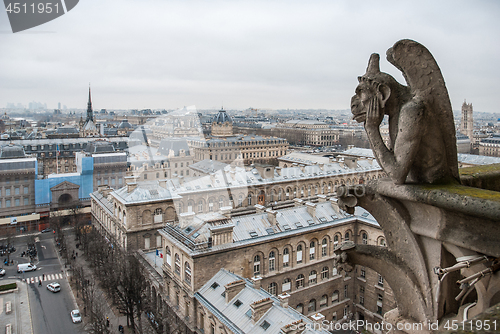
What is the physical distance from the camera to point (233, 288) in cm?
2394

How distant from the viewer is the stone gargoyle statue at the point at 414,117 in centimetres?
579

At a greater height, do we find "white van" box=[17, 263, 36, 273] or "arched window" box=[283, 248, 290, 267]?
"arched window" box=[283, 248, 290, 267]

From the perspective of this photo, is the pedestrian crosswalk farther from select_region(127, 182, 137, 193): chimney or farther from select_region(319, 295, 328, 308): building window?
select_region(319, 295, 328, 308): building window

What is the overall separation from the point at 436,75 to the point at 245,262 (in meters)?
25.5

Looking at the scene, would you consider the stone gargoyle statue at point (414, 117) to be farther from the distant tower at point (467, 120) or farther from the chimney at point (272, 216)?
the distant tower at point (467, 120)

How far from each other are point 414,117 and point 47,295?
44.7m

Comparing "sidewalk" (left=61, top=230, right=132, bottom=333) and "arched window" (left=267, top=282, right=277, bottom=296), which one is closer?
"arched window" (left=267, top=282, right=277, bottom=296)

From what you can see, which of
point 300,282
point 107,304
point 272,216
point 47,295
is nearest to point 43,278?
point 47,295

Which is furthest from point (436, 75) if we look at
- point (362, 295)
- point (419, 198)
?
point (362, 295)

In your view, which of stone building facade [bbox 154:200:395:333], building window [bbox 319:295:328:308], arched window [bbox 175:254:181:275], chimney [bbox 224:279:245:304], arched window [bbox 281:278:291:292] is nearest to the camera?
chimney [bbox 224:279:245:304]

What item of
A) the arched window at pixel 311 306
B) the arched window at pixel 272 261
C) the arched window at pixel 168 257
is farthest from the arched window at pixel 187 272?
the arched window at pixel 311 306

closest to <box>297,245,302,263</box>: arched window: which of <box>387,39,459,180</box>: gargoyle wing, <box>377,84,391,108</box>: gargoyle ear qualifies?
<box>387,39,459,180</box>: gargoyle wing

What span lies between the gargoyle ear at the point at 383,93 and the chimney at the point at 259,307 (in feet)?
57.9

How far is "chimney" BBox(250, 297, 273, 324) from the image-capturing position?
21281 millimetres
